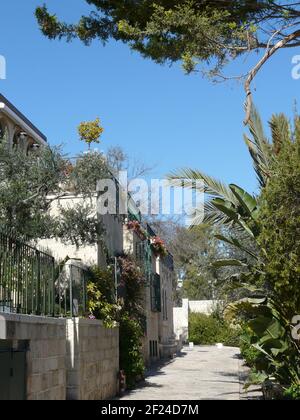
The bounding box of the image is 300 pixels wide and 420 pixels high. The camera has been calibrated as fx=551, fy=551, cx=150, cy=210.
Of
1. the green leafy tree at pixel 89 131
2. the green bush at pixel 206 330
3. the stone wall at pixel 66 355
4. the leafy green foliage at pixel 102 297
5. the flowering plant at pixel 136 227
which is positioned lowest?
the green bush at pixel 206 330

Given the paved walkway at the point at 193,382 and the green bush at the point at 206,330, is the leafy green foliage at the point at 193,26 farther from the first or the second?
the green bush at the point at 206,330

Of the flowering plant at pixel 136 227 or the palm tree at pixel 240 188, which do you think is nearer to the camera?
the palm tree at pixel 240 188

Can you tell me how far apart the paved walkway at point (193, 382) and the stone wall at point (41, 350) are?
4.04m

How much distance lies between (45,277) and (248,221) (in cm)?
404

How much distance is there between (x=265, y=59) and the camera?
448 inches

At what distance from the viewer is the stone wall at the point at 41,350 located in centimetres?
788

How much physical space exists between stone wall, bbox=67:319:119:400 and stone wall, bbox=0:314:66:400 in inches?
47.8

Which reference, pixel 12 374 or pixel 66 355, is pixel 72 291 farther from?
pixel 12 374

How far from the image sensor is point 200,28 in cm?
1085

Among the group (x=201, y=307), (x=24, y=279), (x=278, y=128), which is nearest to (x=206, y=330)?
(x=201, y=307)

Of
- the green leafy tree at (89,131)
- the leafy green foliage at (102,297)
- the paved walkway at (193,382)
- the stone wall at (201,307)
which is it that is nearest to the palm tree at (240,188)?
the leafy green foliage at (102,297)

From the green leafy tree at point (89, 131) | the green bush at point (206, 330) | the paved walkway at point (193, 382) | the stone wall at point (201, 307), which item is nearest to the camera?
the paved walkway at point (193, 382)

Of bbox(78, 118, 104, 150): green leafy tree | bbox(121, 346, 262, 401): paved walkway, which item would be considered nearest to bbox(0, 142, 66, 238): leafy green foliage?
bbox(121, 346, 262, 401): paved walkway

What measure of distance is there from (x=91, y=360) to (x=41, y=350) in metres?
3.67
